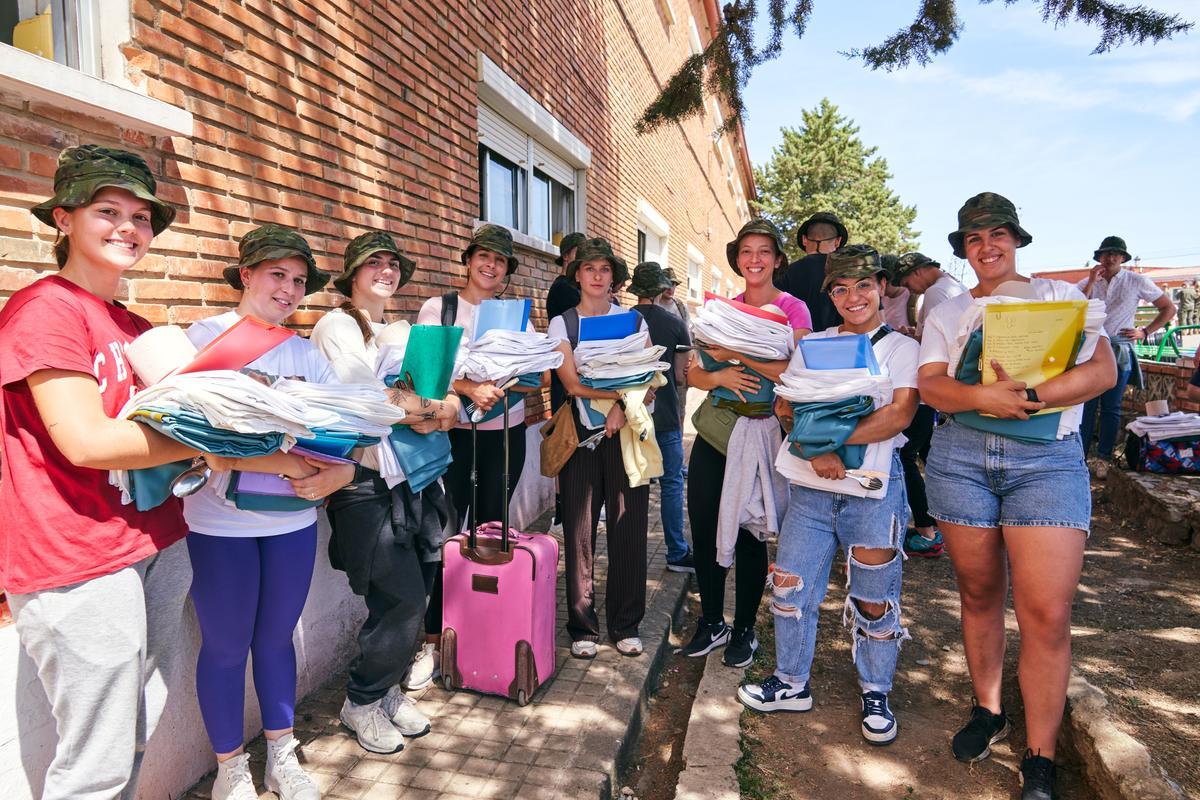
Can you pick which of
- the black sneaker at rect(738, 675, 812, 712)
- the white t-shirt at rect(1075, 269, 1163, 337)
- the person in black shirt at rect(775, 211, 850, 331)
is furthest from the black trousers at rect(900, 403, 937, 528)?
the white t-shirt at rect(1075, 269, 1163, 337)

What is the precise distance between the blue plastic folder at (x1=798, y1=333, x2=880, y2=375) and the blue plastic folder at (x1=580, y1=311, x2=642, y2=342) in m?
0.92

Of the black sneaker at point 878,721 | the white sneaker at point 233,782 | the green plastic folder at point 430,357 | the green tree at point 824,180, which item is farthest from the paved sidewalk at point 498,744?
the green tree at point 824,180

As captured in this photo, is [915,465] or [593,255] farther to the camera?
[915,465]

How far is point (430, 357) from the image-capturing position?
2.71 m

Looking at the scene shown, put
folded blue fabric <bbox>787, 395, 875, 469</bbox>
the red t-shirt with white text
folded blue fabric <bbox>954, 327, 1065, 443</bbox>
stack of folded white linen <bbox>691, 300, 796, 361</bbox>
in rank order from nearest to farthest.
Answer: the red t-shirt with white text, folded blue fabric <bbox>954, 327, 1065, 443</bbox>, folded blue fabric <bbox>787, 395, 875, 469</bbox>, stack of folded white linen <bbox>691, 300, 796, 361</bbox>

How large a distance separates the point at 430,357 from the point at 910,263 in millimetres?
3830

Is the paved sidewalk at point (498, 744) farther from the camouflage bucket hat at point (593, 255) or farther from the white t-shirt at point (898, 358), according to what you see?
the camouflage bucket hat at point (593, 255)

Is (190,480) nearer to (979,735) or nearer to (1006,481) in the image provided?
(1006,481)

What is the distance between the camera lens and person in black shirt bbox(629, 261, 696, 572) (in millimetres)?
4443

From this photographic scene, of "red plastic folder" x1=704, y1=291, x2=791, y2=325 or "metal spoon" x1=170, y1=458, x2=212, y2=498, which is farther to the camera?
"red plastic folder" x1=704, y1=291, x2=791, y2=325

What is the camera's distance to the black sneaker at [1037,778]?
247cm

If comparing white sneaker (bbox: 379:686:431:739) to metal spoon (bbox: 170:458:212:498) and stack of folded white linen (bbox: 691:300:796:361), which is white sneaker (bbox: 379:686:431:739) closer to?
metal spoon (bbox: 170:458:212:498)

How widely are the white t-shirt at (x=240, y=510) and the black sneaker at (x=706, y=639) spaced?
2.25m

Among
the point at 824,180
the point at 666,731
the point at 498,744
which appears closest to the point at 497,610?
the point at 498,744
